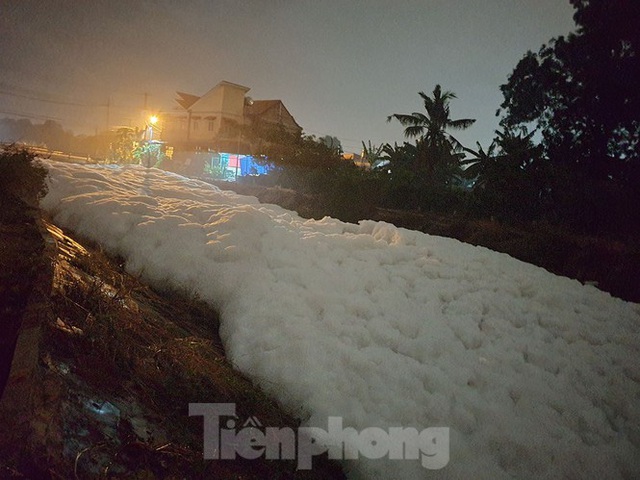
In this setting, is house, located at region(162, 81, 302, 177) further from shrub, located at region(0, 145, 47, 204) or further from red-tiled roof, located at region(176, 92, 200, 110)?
shrub, located at region(0, 145, 47, 204)

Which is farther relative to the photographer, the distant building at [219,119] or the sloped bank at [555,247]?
the distant building at [219,119]

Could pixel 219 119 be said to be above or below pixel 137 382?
above

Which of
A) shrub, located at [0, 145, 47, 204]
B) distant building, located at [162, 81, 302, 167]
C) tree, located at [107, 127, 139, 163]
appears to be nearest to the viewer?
shrub, located at [0, 145, 47, 204]

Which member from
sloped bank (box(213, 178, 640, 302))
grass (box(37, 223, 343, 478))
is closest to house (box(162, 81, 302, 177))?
sloped bank (box(213, 178, 640, 302))

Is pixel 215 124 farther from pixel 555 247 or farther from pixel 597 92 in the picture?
pixel 555 247

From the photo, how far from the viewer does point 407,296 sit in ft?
16.4

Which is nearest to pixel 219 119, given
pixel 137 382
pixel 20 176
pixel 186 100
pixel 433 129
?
pixel 186 100

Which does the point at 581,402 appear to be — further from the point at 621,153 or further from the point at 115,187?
the point at 621,153

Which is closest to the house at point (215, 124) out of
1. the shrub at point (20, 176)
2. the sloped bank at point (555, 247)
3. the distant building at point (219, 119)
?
the distant building at point (219, 119)

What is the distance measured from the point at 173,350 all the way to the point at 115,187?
4490mm

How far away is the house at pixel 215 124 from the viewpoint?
1152 inches

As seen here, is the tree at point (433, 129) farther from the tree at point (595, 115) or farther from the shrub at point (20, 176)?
the shrub at point (20, 176)

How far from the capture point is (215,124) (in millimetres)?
34375

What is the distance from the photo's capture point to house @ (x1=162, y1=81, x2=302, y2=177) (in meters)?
29.3
